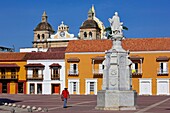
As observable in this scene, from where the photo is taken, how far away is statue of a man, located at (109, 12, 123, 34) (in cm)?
2684

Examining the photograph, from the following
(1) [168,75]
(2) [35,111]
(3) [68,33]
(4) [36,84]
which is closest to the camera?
(2) [35,111]

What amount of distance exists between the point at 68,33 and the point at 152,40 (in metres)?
44.6

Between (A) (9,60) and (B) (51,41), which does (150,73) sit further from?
(B) (51,41)

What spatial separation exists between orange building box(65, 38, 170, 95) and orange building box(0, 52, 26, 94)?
7.64 meters

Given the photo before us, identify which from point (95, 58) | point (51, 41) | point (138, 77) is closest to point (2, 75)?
point (95, 58)

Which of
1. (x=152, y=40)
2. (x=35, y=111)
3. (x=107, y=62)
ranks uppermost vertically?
(x=152, y=40)

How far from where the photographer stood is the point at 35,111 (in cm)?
2505

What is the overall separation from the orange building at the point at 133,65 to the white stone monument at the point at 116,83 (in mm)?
35144

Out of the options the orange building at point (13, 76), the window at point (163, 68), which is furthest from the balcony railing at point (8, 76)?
the window at point (163, 68)

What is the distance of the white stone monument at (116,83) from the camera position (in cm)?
2534

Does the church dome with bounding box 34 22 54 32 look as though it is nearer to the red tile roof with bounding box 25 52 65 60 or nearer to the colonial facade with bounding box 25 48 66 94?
the red tile roof with bounding box 25 52 65 60

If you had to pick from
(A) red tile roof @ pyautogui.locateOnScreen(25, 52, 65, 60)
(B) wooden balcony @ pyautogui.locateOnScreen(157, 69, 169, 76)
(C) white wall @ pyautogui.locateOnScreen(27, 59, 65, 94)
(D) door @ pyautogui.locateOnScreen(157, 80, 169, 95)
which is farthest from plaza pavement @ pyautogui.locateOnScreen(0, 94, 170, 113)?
(A) red tile roof @ pyautogui.locateOnScreen(25, 52, 65, 60)

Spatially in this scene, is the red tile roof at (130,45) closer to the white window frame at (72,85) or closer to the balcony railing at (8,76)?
the white window frame at (72,85)

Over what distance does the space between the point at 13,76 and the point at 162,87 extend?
76.3 ft
